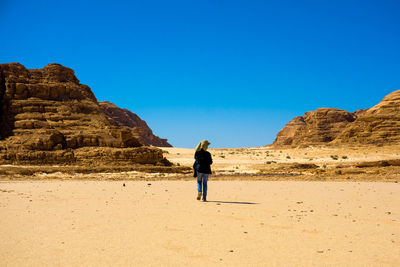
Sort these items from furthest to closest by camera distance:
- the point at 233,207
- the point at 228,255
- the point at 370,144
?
the point at 370,144, the point at 233,207, the point at 228,255

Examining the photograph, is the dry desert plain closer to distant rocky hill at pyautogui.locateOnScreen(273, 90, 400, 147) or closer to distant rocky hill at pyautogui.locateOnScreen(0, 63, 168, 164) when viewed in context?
distant rocky hill at pyautogui.locateOnScreen(0, 63, 168, 164)

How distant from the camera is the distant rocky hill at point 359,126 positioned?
67438 millimetres

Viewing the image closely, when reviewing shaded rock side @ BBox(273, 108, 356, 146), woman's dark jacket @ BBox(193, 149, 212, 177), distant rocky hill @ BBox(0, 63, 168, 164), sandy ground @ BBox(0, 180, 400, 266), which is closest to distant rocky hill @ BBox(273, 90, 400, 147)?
shaded rock side @ BBox(273, 108, 356, 146)

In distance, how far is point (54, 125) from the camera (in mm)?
31422

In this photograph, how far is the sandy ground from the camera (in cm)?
451

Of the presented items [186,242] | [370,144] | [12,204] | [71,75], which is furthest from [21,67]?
[370,144]

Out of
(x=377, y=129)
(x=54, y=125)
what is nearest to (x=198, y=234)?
(x=54, y=125)

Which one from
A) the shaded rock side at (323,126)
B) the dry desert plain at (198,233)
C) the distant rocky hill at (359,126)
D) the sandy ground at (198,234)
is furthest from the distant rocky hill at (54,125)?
the shaded rock side at (323,126)

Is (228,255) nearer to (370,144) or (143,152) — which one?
(143,152)

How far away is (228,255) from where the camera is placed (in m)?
4.70

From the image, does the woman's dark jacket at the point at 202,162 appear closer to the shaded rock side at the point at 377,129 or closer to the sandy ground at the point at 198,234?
the sandy ground at the point at 198,234

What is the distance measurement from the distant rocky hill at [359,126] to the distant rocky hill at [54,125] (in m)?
51.2

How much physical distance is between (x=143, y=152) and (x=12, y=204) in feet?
68.1

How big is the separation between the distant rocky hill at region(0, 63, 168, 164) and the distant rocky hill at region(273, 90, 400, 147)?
5115 cm
